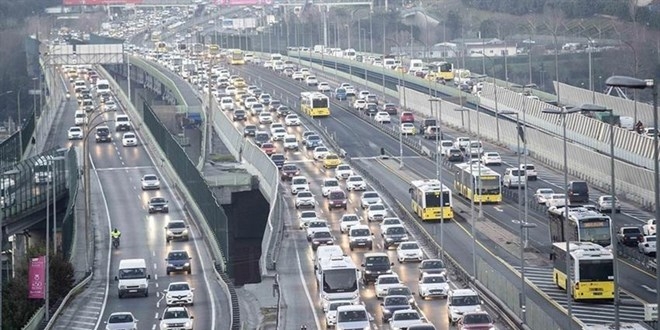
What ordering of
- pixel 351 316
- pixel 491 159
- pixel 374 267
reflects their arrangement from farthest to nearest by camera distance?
1. pixel 491 159
2. pixel 374 267
3. pixel 351 316

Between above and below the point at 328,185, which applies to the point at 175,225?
below

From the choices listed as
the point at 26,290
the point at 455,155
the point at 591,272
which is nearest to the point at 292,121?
the point at 455,155

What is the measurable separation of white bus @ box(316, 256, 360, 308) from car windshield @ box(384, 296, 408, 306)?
2322mm

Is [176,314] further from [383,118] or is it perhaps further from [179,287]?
[383,118]

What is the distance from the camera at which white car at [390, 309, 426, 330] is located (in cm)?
4997

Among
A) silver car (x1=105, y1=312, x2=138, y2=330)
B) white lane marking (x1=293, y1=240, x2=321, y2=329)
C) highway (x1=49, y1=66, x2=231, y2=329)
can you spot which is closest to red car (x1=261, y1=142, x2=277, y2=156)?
highway (x1=49, y1=66, x2=231, y2=329)

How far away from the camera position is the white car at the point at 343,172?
95.8m

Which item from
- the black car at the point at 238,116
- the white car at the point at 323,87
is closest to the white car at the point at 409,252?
the black car at the point at 238,116

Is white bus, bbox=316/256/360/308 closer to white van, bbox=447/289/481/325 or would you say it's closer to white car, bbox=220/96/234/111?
white van, bbox=447/289/481/325

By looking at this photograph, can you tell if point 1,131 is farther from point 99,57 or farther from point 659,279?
point 659,279

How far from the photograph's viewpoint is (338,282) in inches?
2250

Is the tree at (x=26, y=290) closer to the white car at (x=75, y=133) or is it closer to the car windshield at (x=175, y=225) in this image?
the car windshield at (x=175, y=225)

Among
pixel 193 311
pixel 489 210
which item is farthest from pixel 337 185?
pixel 193 311

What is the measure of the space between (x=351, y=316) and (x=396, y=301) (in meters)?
3.47
